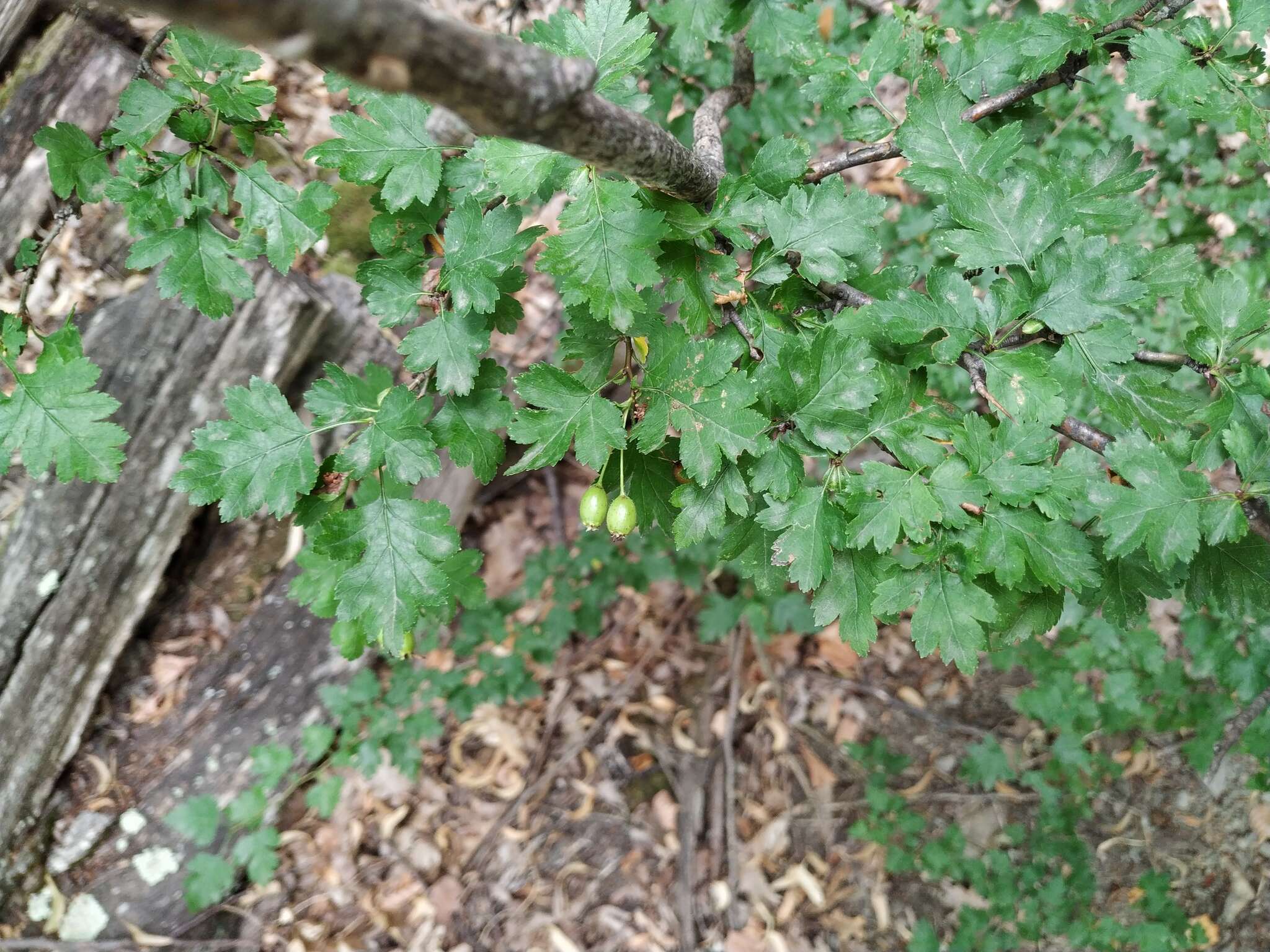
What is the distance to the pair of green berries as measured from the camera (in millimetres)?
1325

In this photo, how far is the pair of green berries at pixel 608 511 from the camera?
1325 mm

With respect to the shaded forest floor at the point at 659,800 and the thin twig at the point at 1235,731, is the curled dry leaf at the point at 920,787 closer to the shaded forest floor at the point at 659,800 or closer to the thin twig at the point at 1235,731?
the shaded forest floor at the point at 659,800

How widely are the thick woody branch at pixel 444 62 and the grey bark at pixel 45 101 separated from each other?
271 cm

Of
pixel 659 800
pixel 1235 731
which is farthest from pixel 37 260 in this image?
pixel 659 800

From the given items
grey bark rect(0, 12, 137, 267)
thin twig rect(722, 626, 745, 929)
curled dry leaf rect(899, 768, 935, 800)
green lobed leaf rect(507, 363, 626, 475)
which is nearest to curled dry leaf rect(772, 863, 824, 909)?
thin twig rect(722, 626, 745, 929)

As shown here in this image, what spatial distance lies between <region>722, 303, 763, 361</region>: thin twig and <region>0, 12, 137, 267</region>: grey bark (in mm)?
2622

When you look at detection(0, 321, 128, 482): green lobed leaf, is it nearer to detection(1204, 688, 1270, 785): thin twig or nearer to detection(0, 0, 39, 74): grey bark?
detection(0, 0, 39, 74): grey bark

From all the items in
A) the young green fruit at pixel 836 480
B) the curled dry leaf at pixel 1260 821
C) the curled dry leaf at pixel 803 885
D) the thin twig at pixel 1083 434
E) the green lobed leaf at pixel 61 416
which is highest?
the green lobed leaf at pixel 61 416

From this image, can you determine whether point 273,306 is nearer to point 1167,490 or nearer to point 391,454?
point 391,454

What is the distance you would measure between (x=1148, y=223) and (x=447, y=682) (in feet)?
10.8

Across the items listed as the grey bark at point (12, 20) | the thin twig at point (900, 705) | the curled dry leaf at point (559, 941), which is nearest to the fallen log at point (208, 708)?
the grey bark at point (12, 20)

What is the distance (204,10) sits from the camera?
53 centimetres

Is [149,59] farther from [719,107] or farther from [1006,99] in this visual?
[1006,99]

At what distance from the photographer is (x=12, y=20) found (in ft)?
8.57
